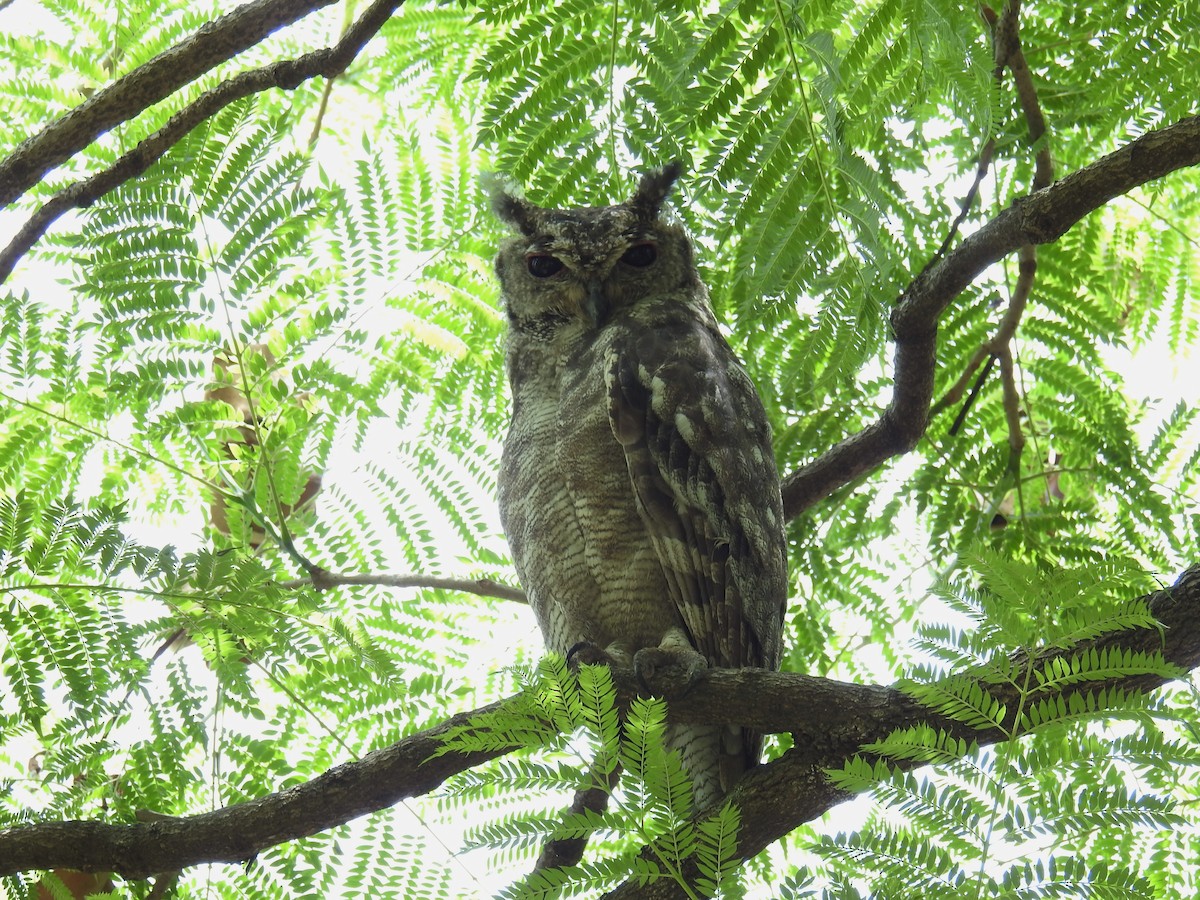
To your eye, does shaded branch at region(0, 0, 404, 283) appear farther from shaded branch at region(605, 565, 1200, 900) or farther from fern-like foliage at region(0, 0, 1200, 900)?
shaded branch at region(605, 565, 1200, 900)

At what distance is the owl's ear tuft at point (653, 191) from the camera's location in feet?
9.72

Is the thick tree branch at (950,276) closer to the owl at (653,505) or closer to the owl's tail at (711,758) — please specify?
the owl at (653,505)

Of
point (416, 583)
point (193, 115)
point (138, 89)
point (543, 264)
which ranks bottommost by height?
point (416, 583)

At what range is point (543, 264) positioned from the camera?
2986 mm

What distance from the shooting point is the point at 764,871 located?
2.62 metres

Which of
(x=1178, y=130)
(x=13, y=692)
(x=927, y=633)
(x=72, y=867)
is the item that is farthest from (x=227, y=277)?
(x=1178, y=130)

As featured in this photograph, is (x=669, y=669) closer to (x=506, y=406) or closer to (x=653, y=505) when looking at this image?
(x=653, y=505)

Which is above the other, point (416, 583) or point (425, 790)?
point (416, 583)

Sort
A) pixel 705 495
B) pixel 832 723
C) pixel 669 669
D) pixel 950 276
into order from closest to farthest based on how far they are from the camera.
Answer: pixel 832 723 → pixel 669 669 → pixel 950 276 → pixel 705 495

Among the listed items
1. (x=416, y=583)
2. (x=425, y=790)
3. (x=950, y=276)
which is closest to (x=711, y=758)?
(x=425, y=790)

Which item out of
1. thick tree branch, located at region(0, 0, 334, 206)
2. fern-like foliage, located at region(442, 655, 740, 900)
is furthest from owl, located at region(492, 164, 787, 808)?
thick tree branch, located at region(0, 0, 334, 206)

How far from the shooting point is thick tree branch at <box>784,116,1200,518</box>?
2.02m

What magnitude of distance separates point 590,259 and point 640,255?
0.14 m

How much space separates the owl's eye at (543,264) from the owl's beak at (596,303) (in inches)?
3.9
